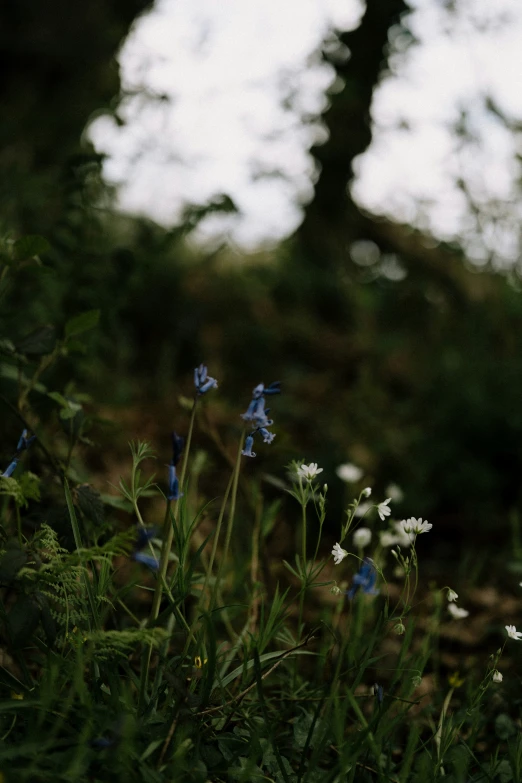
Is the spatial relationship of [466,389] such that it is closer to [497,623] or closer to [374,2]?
[497,623]

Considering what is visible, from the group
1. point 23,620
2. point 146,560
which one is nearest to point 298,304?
point 146,560

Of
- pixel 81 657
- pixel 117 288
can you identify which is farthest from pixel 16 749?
pixel 117 288

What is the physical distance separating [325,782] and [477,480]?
2129 mm

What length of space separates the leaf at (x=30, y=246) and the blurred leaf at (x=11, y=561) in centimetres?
64

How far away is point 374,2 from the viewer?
5.22m

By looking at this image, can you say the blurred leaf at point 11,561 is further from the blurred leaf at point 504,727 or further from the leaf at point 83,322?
the blurred leaf at point 504,727

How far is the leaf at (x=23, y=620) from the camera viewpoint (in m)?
0.97

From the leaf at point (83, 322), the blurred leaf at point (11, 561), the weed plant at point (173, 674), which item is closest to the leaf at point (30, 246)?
the weed plant at point (173, 674)

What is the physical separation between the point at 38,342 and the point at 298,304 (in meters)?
3.78

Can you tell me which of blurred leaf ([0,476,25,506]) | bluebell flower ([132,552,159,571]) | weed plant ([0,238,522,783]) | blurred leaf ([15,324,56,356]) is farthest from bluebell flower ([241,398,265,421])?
blurred leaf ([15,324,56,356])

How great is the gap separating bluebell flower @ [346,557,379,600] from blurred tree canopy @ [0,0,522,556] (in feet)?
1.62

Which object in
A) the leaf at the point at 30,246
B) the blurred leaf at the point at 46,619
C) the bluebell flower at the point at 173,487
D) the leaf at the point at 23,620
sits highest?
the leaf at the point at 30,246

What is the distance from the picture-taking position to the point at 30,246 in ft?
4.47

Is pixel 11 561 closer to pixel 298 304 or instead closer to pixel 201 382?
pixel 201 382
